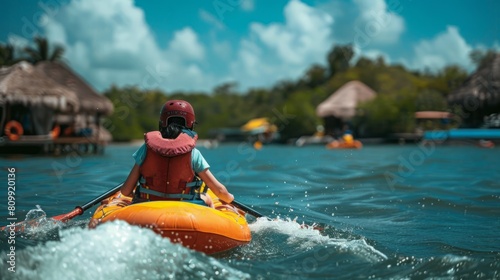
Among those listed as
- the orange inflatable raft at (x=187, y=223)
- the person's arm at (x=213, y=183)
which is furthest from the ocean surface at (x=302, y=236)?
the person's arm at (x=213, y=183)

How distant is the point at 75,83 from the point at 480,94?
59.8 feet

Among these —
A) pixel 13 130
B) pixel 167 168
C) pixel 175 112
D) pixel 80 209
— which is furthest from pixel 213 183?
pixel 13 130

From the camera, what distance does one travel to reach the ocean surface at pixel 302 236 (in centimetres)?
355

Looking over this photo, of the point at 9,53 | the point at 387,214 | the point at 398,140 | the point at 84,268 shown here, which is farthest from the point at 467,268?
the point at 398,140

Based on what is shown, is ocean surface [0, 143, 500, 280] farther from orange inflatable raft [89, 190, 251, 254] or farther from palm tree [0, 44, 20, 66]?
→ palm tree [0, 44, 20, 66]

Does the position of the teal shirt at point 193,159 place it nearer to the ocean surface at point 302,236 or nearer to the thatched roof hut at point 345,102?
the ocean surface at point 302,236

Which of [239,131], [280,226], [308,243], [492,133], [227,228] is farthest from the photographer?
[239,131]

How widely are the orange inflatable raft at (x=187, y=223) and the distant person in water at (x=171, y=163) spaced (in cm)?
24

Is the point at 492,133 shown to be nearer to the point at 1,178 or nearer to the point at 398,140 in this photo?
the point at 398,140

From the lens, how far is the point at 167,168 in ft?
14.6

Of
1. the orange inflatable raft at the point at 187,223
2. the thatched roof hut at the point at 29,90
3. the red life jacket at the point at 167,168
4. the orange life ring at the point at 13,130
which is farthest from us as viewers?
the thatched roof hut at the point at 29,90

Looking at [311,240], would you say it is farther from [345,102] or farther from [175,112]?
[345,102]

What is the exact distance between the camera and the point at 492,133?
26141 millimetres

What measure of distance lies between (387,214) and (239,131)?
54.9 m
